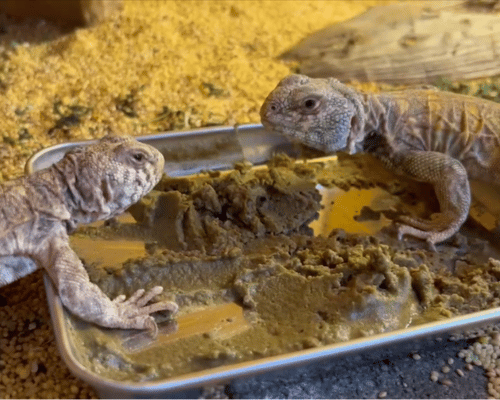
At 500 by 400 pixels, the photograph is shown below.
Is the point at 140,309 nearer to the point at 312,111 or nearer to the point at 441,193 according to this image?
the point at 312,111

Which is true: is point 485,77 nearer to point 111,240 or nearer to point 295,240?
point 295,240

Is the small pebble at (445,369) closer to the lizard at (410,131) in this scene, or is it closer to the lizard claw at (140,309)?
the lizard at (410,131)

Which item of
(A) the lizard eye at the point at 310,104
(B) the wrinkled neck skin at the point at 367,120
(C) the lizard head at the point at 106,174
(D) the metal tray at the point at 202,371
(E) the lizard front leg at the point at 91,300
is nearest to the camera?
(D) the metal tray at the point at 202,371

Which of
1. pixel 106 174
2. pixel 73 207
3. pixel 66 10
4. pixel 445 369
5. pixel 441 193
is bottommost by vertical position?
pixel 445 369

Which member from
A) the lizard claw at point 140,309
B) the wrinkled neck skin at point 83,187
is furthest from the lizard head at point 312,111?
the lizard claw at point 140,309

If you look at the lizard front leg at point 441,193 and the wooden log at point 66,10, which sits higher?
the wooden log at point 66,10

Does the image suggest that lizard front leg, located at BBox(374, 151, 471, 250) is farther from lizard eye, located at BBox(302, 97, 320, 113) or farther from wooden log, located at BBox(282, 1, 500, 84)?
wooden log, located at BBox(282, 1, 500, 84)

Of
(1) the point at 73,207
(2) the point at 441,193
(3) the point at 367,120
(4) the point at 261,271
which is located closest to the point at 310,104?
(3) the point at 367,120
